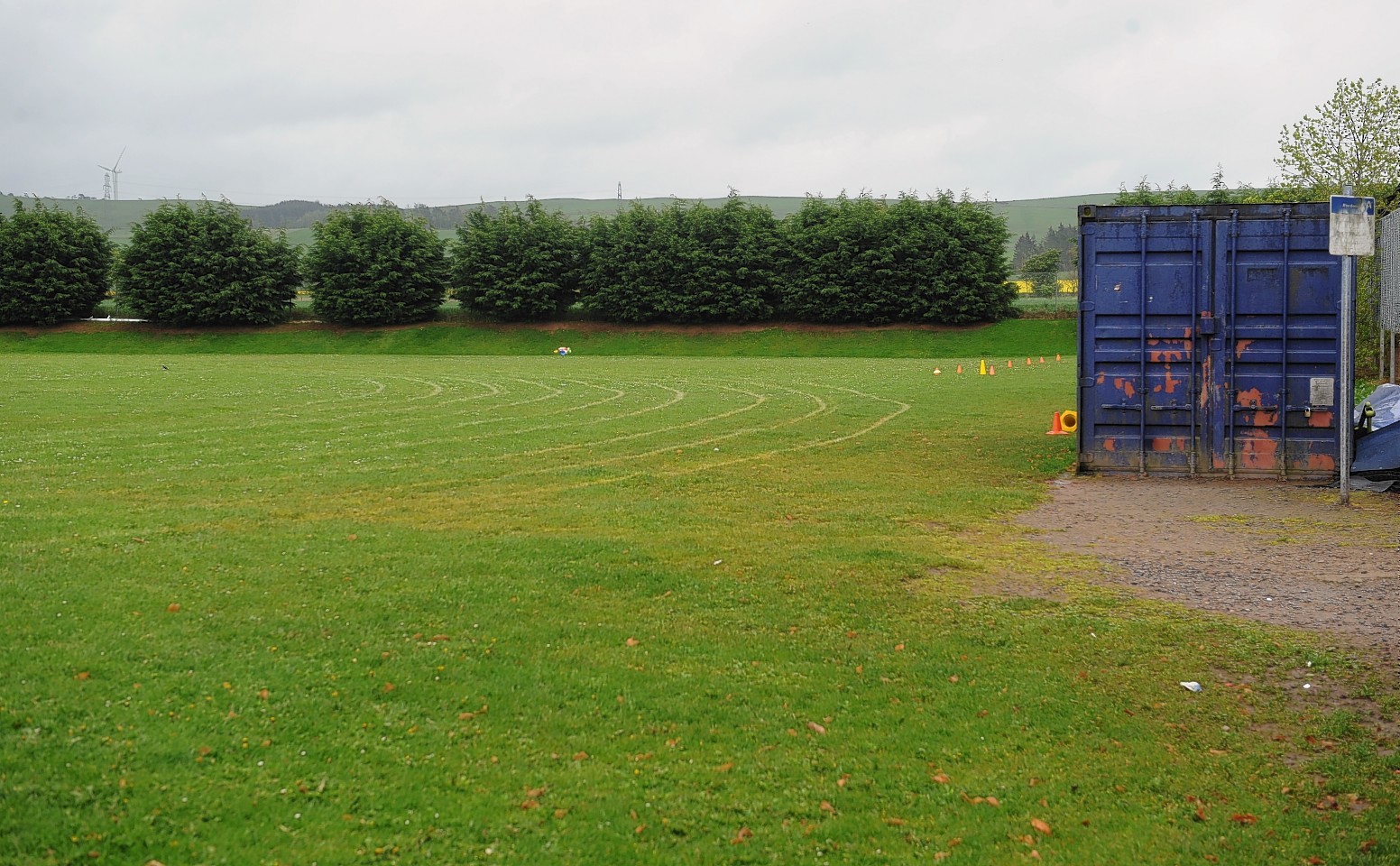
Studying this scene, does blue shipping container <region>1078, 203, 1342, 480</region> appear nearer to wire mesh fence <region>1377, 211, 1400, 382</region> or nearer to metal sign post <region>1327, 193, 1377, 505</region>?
metal sign post <region>1327, 193, 1377, 505</region>

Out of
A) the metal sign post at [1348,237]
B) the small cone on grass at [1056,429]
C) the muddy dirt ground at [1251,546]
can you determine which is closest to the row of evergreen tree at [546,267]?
the small cone on grass at [1056,429]

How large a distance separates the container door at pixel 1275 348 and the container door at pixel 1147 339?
0.22 metres

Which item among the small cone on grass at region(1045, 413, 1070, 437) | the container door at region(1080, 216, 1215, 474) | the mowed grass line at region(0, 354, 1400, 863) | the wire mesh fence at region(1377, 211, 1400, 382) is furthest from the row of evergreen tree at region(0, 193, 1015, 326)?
the mowed grass line at region(0, 354, 1400, 863)

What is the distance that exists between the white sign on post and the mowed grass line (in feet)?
14.9

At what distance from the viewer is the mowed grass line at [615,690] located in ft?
15.4

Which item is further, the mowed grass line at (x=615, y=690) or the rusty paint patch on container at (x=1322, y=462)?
the rusty paint patch on container at (x=1322, y=462)

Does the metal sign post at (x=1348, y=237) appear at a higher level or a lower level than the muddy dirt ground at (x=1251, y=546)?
higher

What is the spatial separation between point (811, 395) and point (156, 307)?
191 feet

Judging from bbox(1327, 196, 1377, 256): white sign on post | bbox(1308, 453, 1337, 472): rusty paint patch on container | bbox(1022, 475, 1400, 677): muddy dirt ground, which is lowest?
bbox(1022, 475, 1400, 677): muddy dirt ground

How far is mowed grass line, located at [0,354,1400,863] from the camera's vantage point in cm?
470

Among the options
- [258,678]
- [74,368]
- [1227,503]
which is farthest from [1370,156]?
[74,368]

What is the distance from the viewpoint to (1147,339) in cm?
1499

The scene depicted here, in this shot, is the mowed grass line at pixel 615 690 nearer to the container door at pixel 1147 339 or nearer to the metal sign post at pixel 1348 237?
the container door at pixel 1147 339

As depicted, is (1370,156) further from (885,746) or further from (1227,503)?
(885,746)
